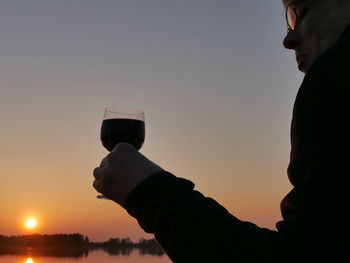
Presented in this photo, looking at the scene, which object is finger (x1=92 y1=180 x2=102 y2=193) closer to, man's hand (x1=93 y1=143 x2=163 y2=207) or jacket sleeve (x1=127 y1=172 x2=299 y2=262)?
man's hand (x1=93 y1=143 x2=163 y2=207)

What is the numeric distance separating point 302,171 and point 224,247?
0.93 ft

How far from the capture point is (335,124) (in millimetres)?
1199

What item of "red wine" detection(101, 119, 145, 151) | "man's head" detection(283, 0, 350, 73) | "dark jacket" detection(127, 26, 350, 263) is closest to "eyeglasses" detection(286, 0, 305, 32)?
"man's head" detection(283, 0, 350, 73)

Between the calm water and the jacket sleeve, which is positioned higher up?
the jacket sleeve

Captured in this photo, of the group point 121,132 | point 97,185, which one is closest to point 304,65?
point 97,185

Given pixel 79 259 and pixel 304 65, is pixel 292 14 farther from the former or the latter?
pixel 79 259

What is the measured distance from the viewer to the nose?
166 centimetres

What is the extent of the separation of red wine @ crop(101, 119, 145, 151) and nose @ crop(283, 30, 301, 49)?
1505mm

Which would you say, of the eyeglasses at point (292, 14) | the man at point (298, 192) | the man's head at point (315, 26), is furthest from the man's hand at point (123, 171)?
the eyeglasses at point (292, 14)

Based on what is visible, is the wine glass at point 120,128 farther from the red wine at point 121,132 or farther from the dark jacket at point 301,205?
the dark jacket at point 301,205

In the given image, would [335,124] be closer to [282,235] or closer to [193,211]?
[282,235]

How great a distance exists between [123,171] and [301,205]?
0.56 m

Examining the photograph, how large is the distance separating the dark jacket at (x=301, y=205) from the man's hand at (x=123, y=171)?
0.04 meters

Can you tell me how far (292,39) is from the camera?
168 centimetres
